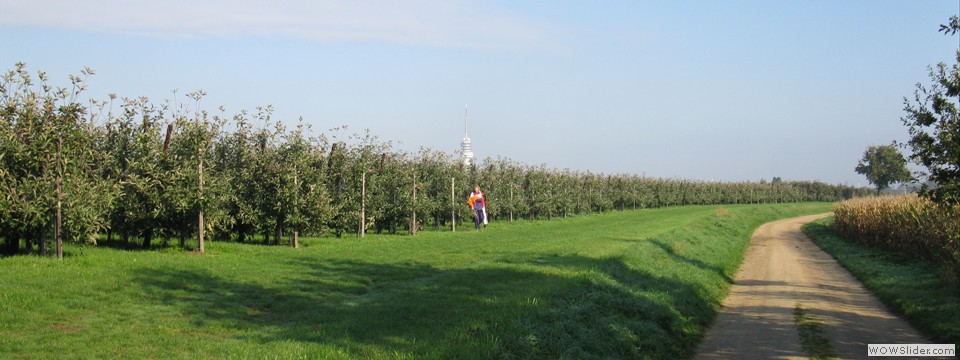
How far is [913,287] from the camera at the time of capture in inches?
631

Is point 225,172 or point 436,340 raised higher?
point 225,172

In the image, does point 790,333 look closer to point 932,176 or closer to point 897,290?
point 932,176

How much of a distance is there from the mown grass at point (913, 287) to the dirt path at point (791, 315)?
27 cm

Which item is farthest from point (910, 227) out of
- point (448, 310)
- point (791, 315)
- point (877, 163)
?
point (877, 163)

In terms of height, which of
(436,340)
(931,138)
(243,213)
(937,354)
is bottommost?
(937,354)

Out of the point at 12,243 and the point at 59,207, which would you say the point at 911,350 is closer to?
the point at 59,207

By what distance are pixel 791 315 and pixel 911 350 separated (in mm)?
2862

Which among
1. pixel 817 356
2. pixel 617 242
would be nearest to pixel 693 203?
pixel 617 242

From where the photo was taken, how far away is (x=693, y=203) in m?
85.0

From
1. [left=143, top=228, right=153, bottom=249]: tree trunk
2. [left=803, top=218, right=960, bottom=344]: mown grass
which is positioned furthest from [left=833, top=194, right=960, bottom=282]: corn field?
[left=143, top=228, right=153, bottom=249]: tree trunk

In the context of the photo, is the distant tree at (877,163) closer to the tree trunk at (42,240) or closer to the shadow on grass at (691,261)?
the shadow on grass at (691,261)

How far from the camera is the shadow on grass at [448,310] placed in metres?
8.37

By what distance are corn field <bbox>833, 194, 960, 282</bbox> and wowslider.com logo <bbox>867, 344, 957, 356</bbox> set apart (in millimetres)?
2916

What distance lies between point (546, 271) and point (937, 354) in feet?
21.8
